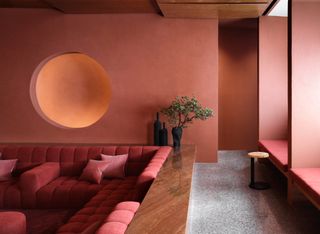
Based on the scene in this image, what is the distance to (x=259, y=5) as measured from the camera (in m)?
5.20

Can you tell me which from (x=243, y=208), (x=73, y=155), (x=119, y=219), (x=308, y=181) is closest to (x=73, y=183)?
(x=73, y=155)

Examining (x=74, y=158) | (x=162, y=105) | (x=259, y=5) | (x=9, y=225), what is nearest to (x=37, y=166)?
(x=74, y=158)

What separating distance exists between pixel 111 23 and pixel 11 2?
1.67 meters

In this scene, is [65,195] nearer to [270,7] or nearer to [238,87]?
[270,7]

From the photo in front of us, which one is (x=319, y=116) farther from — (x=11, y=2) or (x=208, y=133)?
(x=11, y=2)

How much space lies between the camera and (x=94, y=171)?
165 inches

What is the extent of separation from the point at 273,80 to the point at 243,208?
10.4 ft

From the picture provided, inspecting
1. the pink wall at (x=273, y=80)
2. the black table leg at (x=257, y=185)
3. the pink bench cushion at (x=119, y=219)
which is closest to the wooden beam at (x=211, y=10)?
the pink wall at (x=273, y=80)

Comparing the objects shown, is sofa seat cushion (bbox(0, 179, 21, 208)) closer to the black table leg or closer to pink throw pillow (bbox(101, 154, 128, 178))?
pink throw pillow (bbox(101, 154, 128, 178))

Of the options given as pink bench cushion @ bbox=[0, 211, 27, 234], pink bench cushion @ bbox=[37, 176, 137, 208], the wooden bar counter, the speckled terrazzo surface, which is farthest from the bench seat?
pink bench cushion @ bbox=[0, 211, 27, 234]

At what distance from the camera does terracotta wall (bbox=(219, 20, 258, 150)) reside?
7660 millimetres

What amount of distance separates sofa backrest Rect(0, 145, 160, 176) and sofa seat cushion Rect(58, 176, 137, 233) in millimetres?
253

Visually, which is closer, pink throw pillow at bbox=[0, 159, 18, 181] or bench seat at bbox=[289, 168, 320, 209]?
bench seat at bbox=[289, 168, 320, 209]

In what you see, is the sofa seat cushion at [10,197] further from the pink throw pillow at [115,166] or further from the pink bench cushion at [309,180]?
the pink bench cushion at [309,180]
